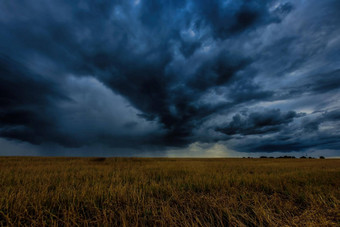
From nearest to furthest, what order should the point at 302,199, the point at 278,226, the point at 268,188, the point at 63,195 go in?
the point at 278,226, the point at 63,195, the point at 302,199, the point at 268,188

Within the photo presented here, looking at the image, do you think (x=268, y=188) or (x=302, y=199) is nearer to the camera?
(x=302, y=199)

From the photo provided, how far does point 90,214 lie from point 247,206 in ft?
13.8

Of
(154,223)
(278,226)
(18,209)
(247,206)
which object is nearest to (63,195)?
(18,209)

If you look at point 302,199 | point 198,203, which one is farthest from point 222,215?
point 302,199

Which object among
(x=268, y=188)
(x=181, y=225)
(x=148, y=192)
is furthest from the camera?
(x=268, y=188)

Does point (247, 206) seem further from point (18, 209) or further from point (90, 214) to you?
point (18, 209)

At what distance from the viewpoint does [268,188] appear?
25.6ft

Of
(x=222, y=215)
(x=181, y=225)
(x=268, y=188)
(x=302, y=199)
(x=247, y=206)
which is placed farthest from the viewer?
(x=268, y=188)

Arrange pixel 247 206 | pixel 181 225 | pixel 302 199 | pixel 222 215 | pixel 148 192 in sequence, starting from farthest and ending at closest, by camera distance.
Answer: pixel 148 192
pixel 302 199
pixel 247 206
pixel 222 215
pixel 181 225

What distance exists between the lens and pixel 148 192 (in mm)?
6449

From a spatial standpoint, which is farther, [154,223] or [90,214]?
[90,214]

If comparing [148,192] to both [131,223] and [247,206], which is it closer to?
[131,223]

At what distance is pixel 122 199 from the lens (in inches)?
196

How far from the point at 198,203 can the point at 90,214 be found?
2851 millimetres
